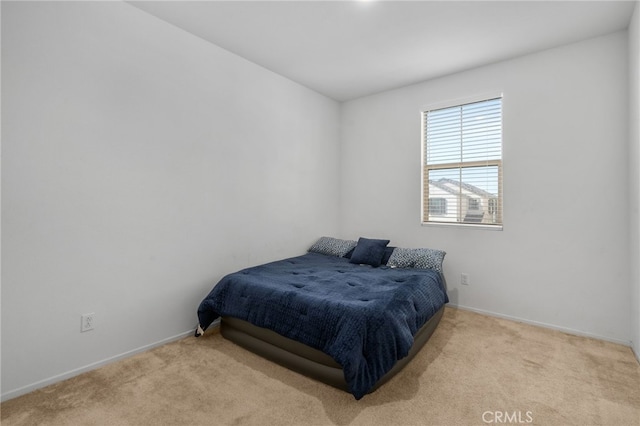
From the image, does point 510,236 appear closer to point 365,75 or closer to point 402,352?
point 402,352

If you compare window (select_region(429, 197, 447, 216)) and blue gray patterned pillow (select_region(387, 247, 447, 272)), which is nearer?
blue gray patterned pillow (select_region(387, 247, 447, 272))

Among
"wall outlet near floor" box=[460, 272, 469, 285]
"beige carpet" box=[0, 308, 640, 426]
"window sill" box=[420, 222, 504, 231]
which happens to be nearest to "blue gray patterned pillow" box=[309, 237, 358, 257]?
"window sill" box=[420, 222, 504, 231]

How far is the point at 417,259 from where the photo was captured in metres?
3.19

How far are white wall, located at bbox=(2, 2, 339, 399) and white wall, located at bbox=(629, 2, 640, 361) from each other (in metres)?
3.22

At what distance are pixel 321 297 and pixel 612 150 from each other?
111 inches

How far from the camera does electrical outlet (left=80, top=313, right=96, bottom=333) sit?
210 centimetres

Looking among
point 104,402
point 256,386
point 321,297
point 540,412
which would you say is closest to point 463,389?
point 540,412

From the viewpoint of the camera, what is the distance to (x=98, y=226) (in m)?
2.16

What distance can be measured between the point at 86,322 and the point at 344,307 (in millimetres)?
1811

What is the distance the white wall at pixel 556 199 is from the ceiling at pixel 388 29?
0.80 ft

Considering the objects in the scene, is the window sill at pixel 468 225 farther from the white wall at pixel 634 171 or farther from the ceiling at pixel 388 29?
the ceiling at pixel 388 29

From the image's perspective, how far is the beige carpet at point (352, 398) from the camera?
1678 millimetres

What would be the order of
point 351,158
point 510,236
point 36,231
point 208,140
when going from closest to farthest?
point 36,231
point 208,140
point 510,236
point 351,158

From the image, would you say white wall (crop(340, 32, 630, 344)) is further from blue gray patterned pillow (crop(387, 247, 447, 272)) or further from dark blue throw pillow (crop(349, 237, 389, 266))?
dark blue throw pillow (crop(349, 237, 389, 266))
